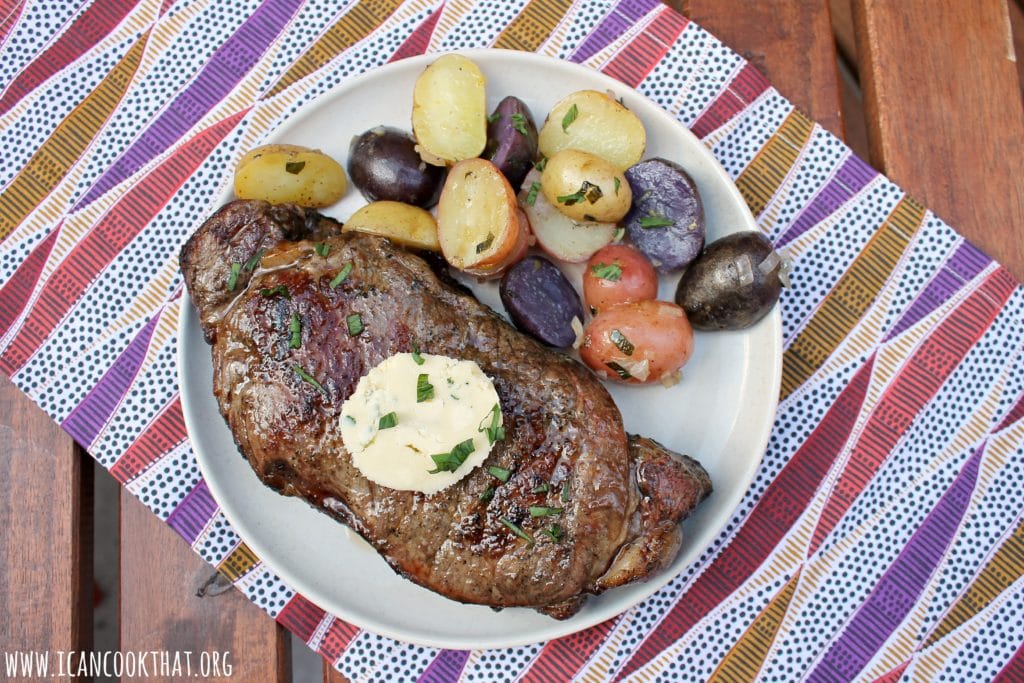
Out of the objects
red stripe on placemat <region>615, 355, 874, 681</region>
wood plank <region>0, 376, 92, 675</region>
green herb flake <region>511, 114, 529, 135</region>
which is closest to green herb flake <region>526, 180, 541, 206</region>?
green herb flake <region>511, 114, 529, 135</region>

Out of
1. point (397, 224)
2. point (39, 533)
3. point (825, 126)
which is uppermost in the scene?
point (825, 126)

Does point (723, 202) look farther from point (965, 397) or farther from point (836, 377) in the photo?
point (965, 397)

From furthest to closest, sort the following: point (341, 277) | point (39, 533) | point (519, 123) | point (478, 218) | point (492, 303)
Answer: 1. point (39, 533)
2. point (492, 303)
3. point (519, 123)
4. point (478, 218)
5. point (341, 277)

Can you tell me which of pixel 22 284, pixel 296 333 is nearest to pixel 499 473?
pixel 296 333

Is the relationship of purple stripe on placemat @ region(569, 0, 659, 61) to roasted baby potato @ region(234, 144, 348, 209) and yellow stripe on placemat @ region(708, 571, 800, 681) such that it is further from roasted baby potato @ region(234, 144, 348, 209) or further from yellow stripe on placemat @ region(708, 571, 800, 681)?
yellow stripe on placemat @ region(708, 571, 800, 681)

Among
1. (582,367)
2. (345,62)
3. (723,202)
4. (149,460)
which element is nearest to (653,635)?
(582,367)

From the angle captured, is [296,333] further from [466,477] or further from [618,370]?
[618,370]
